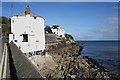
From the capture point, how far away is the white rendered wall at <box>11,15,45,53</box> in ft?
76.3

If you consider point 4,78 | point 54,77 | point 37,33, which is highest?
point 37,33

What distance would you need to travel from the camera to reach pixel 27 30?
77.7 ft

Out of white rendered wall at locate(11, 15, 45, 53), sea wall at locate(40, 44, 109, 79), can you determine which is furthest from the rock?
white rendered wall at locate(11, 15, 45, 53)

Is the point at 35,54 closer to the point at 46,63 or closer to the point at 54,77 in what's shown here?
the point at 46,63

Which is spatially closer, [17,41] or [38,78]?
[38,78]

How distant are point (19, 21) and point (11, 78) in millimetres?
17601

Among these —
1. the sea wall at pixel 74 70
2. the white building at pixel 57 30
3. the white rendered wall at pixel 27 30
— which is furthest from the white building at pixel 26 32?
the white building at pixel 57 30

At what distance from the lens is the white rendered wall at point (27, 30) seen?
23.3m

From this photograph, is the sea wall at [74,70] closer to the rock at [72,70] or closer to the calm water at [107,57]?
the rock at [72,70]

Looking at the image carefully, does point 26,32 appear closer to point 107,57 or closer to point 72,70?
point 72,70

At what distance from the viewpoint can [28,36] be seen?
23750 mm

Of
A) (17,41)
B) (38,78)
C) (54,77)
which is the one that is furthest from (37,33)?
(38,78)

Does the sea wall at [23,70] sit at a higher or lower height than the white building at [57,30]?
lower

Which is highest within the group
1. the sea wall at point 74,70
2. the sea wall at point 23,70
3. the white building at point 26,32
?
the white building at point 26,32
